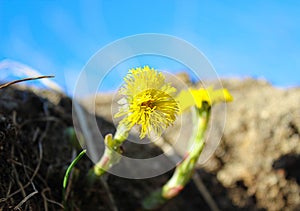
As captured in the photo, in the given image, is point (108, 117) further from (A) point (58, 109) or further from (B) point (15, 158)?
(B) point (15, 158)

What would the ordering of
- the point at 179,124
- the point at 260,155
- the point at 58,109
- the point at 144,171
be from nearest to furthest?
1. the point at 58,109
2. the point at 144,171
3. the point at 260,155
4. the point at 179,124

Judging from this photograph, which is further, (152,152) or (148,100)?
(152,152)

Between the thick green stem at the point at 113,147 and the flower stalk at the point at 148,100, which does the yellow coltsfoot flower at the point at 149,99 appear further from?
the thick green stem at the point at 113,147

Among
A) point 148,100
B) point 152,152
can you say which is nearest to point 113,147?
point 148,100

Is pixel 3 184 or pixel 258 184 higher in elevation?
pixel 258 184

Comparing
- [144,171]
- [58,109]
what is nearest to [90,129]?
[58,109]

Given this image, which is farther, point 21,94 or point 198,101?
point 21,94

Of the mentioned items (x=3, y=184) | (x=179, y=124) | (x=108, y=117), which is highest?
(x=179, y=124)

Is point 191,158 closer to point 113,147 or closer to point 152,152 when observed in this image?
point 113,147
